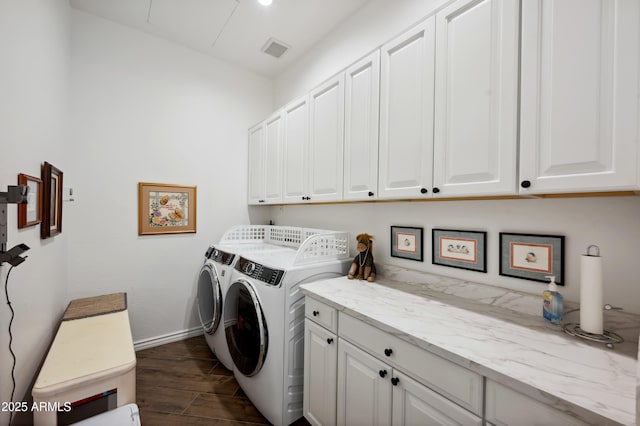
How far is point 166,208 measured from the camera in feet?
8.85

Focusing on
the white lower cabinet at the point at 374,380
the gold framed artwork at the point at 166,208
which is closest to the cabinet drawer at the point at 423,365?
the white lower cabinet at the point at 374,380

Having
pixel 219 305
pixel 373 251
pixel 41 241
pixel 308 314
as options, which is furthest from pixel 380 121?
pixel 41 241

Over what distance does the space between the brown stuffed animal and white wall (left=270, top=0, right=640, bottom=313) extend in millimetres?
169

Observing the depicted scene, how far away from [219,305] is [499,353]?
1.97 m

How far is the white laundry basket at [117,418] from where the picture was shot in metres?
1.09

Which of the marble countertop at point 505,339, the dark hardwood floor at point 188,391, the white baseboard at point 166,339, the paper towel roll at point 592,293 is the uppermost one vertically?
the paper towel roll at point 592,293

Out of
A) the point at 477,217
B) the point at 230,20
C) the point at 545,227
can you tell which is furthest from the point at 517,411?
the point at 230,20

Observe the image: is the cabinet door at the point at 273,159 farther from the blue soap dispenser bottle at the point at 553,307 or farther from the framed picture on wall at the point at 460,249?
the blue soap dispenser bottle at the point at 553,307

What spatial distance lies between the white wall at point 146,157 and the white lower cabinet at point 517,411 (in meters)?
2.80

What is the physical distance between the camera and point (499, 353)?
2.91ft

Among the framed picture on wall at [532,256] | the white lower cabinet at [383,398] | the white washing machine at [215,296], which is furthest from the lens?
the white washing machine at [215,296]

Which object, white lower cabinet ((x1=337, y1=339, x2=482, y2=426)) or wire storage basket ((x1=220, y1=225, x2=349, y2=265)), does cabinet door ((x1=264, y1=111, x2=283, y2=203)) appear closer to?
wire storage basket ((x1=220, y1=225, x2=349, y2=265))

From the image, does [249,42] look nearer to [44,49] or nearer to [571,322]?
[44,49]

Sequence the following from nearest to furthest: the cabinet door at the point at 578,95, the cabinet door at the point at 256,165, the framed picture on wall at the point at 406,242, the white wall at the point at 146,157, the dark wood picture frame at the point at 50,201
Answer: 1. the cabinet door at the point at 578,95
2. the dark wood picture frame at the point at 50,201
3. the framed picture on wall at the point at 406,242
4. the white wall at the point at 146,157
5. the cabinet door at the point at 256,165
